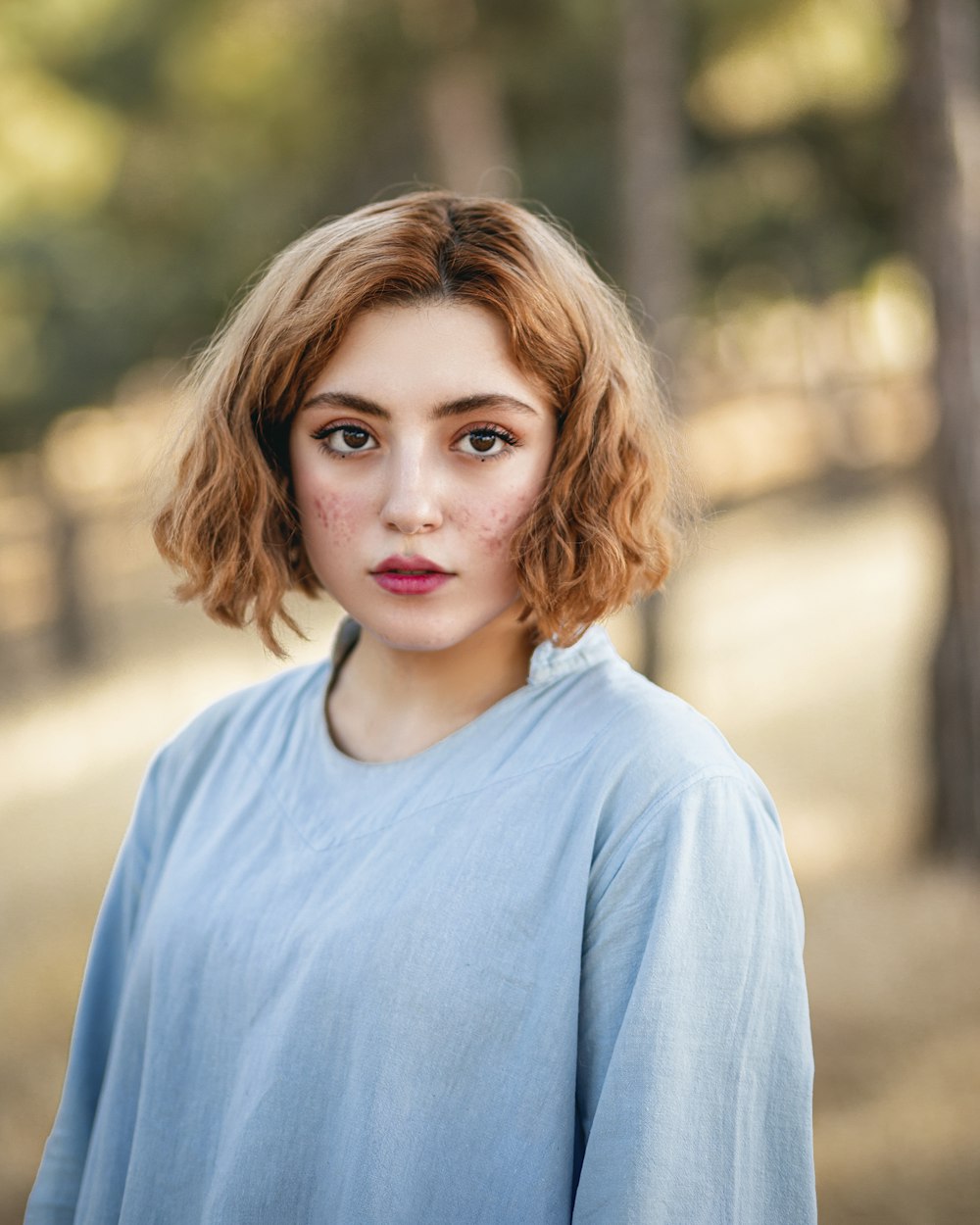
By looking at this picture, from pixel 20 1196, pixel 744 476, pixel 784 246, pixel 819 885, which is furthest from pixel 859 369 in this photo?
pixel 20 1196

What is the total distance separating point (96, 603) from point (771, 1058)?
1620 centimetres

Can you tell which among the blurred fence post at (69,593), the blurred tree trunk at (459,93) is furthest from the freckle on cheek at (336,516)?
the blurred fence post at (69,593)

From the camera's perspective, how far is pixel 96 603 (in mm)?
16484

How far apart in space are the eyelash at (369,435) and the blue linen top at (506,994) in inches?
9.5

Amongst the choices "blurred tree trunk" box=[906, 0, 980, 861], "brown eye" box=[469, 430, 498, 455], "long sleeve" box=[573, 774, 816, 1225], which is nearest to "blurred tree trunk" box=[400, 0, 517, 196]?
"blurred tree trunk" box=[906, 0, 980, 861]

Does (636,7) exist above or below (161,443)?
above

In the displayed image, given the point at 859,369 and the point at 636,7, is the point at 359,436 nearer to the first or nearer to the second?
the point at 636,7

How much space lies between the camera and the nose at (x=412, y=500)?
1.31m

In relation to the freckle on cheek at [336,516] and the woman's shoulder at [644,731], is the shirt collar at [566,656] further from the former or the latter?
the freckle on cheek at [336,516]

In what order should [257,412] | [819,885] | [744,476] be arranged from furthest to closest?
[744,476] < [819,885] < [257,412]

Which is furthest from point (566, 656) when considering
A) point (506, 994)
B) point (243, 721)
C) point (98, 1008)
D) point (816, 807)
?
point (816, 807)

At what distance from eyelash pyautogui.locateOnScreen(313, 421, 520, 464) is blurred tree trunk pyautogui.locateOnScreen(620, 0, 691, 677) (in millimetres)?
5265

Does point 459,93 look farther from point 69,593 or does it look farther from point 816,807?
point 69,593

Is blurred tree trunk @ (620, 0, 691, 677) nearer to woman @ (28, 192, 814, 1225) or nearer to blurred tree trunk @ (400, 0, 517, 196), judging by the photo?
blurred tree trunk @ (400, 0, 517, 196)
